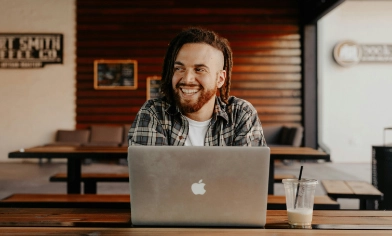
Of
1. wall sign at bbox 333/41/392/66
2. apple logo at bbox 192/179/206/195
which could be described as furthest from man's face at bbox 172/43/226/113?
wall sign at bbox 333/41/392/66

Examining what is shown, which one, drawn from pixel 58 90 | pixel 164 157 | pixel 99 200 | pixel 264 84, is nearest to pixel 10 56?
pixel 58 90

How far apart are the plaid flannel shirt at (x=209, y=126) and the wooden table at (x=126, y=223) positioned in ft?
1.38

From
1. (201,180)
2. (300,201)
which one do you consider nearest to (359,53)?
(300,201)

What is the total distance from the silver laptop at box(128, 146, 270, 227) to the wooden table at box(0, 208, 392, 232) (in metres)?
0.06

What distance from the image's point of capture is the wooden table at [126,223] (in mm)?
1114

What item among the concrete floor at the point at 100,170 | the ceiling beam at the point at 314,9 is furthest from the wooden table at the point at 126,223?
the ceiling beam at the point at 314,9

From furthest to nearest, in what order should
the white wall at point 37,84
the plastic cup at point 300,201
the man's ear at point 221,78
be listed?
the white wall at point 37,84 → the man's ear at point 221,78 → the plastic cup at point 300,201

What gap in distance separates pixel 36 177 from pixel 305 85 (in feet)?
17.5

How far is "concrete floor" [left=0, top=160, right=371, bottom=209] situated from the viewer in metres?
5.02

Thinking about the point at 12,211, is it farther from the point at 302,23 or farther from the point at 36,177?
the point at 302,23

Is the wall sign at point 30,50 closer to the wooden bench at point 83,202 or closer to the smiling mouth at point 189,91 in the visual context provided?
the wooden bench at point 83,202

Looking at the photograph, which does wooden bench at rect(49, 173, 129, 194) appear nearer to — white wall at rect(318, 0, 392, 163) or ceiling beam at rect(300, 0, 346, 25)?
ceiling beam at rect(300, 0, 346, 25)

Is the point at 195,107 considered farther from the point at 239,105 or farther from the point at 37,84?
the point at 37,84

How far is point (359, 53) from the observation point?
809cm
